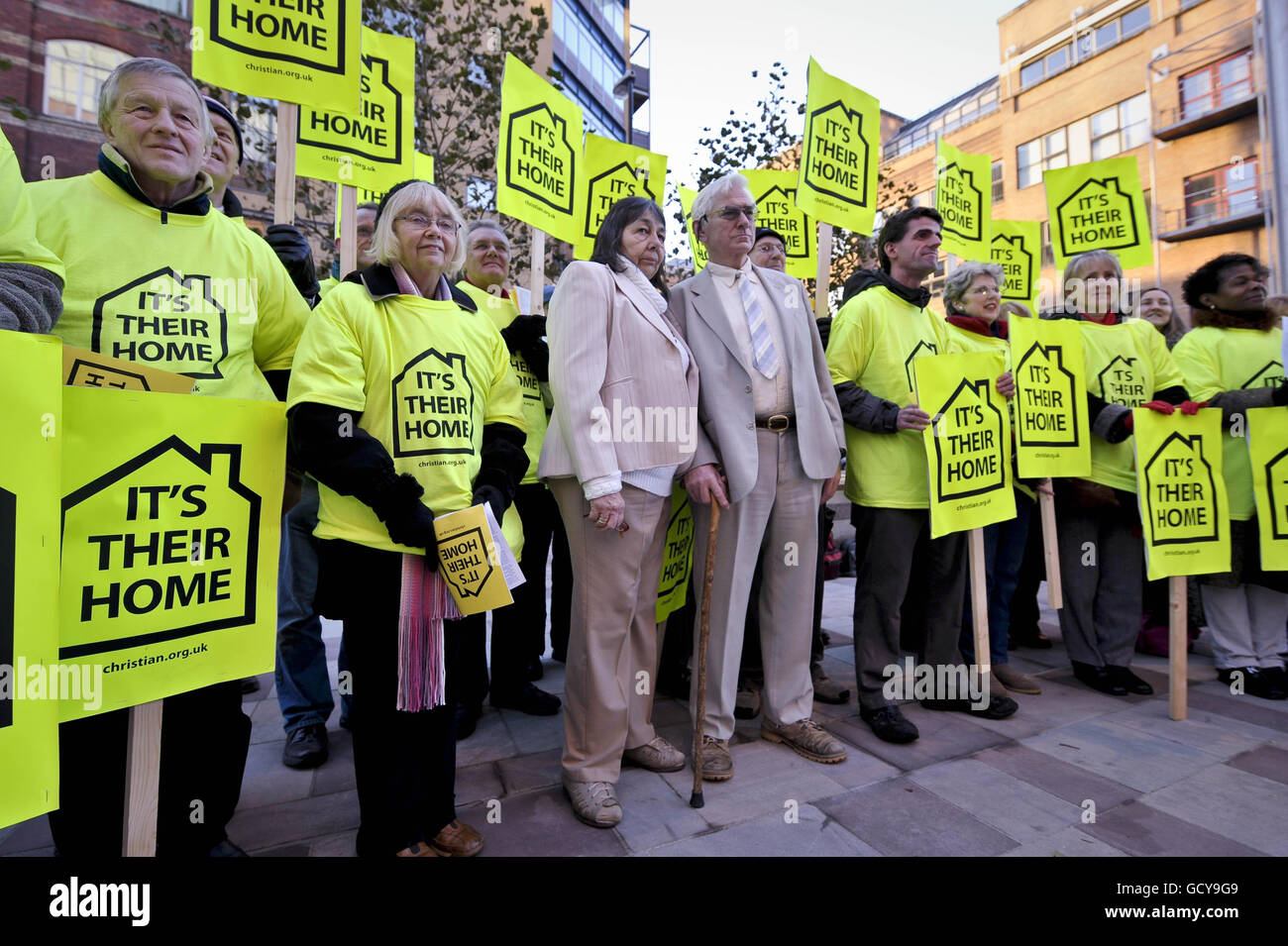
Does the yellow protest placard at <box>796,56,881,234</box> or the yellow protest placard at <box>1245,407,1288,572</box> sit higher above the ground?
the yellow protest placard at <box>796,56,881,234</box>

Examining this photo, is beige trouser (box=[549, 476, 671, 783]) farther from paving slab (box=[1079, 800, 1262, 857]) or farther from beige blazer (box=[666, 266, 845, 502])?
paving slab (box=[1079, 800, 1262, 857])

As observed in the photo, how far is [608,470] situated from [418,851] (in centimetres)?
131

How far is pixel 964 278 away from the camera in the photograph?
366cm

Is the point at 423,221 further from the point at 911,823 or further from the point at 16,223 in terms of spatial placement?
the point at 911,823

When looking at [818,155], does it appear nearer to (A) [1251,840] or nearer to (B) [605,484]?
(B) [605,484]

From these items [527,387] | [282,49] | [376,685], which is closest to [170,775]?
[376,685]

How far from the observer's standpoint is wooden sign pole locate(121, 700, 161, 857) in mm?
1409

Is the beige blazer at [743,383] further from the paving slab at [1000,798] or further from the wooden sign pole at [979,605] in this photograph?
the paving slab at [1000,798]

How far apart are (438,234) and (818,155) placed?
2.73 m

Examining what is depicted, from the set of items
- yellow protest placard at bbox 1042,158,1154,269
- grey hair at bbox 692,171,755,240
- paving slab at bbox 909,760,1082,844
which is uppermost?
yellow protest placard at bbox 1042,158,1154,269

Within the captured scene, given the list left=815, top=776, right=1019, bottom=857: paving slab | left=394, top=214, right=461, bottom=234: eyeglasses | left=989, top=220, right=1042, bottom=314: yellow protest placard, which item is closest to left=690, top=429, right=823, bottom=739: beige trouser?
left=815, top=776, right=1019, bottom=857: paving slab

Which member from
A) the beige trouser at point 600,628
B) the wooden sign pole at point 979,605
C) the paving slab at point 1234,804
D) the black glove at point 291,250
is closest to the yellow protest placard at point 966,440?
the wooden sign pole at point 979,605

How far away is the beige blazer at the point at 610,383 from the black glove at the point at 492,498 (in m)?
0.35

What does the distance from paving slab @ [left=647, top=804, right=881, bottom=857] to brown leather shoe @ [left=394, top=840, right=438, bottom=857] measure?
2.17 feet
